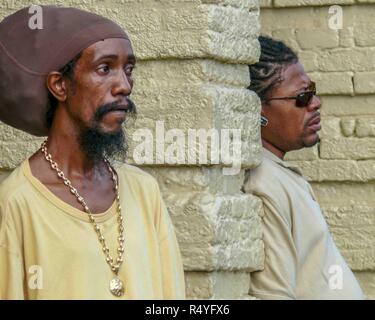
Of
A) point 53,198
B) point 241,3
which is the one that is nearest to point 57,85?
point 53,198

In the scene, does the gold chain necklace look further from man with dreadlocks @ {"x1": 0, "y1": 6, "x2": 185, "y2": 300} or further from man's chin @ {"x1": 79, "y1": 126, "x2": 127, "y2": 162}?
man's chin @ {"x1": 79, "y1": 126, "x2": 127, "y2": 162}

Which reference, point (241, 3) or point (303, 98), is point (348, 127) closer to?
point (303, 98)

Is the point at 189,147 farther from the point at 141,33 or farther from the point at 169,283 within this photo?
the point at 169,283

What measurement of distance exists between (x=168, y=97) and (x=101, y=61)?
3.55 feet

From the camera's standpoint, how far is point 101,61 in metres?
4.48

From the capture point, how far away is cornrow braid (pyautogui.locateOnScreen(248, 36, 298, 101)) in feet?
20.4

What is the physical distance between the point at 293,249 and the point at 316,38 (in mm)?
1661

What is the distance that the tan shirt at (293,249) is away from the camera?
5.79 metres

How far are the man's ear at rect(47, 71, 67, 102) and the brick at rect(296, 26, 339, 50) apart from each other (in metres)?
2.87

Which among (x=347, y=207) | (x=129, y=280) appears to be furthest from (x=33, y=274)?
(x=347, y=207)

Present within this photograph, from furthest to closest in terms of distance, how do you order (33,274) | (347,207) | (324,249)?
1. (347,207)
2. (324,249)
3. (33,274)

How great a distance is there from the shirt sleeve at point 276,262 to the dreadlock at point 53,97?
1549mm

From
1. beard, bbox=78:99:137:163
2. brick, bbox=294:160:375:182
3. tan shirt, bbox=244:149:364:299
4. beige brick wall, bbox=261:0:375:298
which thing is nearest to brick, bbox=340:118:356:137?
beige brick wall, bbox=261:0:375:298

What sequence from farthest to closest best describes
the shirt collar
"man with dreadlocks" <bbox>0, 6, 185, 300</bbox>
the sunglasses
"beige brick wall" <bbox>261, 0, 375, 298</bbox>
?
"beige brick wall" <bbox>261, 0, 375, 298</bbox>, the sunglasses, the shirt collar, "man with dreadlocks" <bbox>0, 6, 185, 300</bbox>
